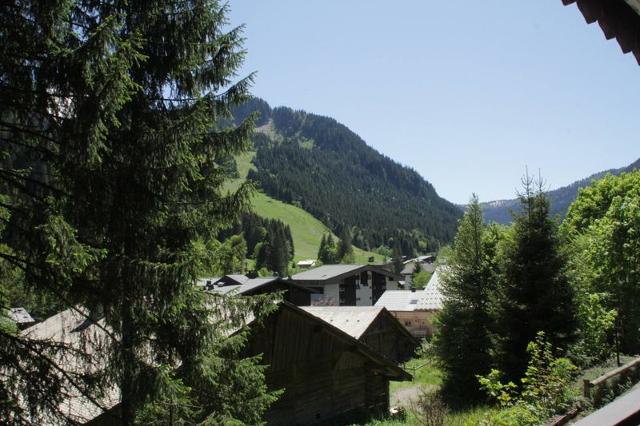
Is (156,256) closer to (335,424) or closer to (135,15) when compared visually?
(135,15)

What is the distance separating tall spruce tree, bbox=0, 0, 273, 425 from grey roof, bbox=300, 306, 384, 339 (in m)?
19.6

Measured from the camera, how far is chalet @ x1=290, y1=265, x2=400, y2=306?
77875mm

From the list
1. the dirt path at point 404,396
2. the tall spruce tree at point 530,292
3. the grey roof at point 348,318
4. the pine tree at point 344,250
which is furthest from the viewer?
the pine tree at point 344,250

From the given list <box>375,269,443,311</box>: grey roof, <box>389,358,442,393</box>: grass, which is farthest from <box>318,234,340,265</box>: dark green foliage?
<box>389,358,442,393</box>: grass

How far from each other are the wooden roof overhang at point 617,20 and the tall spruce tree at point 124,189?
5453 mm

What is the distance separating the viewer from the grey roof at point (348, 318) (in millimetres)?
30469

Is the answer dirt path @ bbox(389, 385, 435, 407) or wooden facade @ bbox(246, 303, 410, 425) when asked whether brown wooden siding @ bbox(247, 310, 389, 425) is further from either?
dirt path @ bbox(389, 385, 435, 407)

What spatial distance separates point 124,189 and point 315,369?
1496cm

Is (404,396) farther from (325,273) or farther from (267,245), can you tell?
(267,245)

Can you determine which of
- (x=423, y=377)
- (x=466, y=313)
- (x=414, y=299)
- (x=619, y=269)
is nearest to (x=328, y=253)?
(x=414, y=299)

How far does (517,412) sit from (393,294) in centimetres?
5260

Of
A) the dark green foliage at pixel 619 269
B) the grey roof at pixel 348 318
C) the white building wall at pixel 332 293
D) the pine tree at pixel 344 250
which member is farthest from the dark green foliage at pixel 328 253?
the dark green foliage at pixel 619 269

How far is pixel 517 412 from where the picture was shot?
9820 millimetres

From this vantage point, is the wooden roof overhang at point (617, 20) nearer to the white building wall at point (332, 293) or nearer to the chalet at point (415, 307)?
the chalet at point (415, 307)
